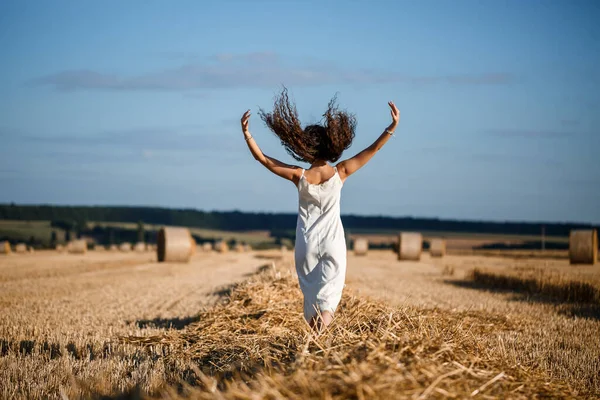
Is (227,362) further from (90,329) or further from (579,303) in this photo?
(579,303)

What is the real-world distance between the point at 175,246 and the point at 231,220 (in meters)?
49.6

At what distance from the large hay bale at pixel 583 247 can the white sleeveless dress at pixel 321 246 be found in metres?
22.3

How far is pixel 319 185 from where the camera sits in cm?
642

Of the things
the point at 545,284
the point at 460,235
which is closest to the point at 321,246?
the point at 545,284

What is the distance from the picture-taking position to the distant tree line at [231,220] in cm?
6069

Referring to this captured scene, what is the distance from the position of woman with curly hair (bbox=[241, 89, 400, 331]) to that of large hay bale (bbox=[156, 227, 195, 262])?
70.3ft

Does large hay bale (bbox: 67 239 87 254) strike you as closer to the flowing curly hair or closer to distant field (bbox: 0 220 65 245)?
distant field (bbox: 0 220 65 245)

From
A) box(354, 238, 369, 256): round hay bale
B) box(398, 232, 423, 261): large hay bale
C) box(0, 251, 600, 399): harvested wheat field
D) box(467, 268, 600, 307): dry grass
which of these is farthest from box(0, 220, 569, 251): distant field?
box(0, 251, 600, 399): harvested wheat field

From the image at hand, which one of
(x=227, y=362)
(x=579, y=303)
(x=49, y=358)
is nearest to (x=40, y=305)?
(x=49, y=358)

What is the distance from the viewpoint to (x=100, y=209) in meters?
69.7

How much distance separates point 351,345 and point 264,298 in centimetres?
468

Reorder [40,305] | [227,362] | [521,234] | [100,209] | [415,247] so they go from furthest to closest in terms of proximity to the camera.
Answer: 1. [521,234]
2. [100,209]
3. [415,247]
4. [40,305]
5. [227,362]

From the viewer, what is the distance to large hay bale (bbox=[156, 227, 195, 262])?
90.3 ft

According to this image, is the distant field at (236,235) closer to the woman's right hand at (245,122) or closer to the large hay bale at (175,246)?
the large hay bale at (175,246)
